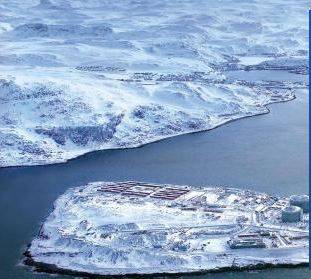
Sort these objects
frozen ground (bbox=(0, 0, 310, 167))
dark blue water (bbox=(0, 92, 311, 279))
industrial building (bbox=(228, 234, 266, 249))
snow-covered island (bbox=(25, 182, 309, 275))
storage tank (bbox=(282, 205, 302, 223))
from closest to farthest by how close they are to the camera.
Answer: snow-covered island (bbox=(25, 182, 309, 275)), industrial building (bbox=(228, 234, 266, 249)), storage tank (bbox=(282, 205, 302, 223)), dark blue water (bbox=(0, 92, 311, 279)), frozen ground (bbox=(0, 0, 310, 167))

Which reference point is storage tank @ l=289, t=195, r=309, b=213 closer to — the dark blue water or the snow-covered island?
the snow-covered island

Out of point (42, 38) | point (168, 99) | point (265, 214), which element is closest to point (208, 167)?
point (265, 214)

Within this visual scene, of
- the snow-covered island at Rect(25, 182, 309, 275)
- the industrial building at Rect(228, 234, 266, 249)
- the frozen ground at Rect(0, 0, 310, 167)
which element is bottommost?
the frozen ground at Rect(0, 0, 310, 167)

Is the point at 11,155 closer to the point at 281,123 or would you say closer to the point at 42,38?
the point at 281,123

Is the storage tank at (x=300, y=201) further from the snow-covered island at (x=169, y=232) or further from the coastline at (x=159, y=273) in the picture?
the coastline at (x=159, y=273)

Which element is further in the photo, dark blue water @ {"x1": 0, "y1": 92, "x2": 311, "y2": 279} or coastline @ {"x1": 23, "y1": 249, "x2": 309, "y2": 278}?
dark blue water @ {"x1": 0, "y1": 92, "x2": 311, "y2": 279}

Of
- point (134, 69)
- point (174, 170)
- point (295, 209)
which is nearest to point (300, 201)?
point (295, 209)

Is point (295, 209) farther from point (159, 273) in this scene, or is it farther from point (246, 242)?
point (159, 273)

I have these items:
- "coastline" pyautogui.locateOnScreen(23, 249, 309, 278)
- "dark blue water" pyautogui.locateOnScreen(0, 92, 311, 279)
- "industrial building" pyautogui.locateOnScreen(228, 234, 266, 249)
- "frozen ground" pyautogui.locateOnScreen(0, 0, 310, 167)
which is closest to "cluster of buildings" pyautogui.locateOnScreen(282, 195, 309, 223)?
"industrial building" pyautogui.locateOnScreen(228, 234, 266, 249)
